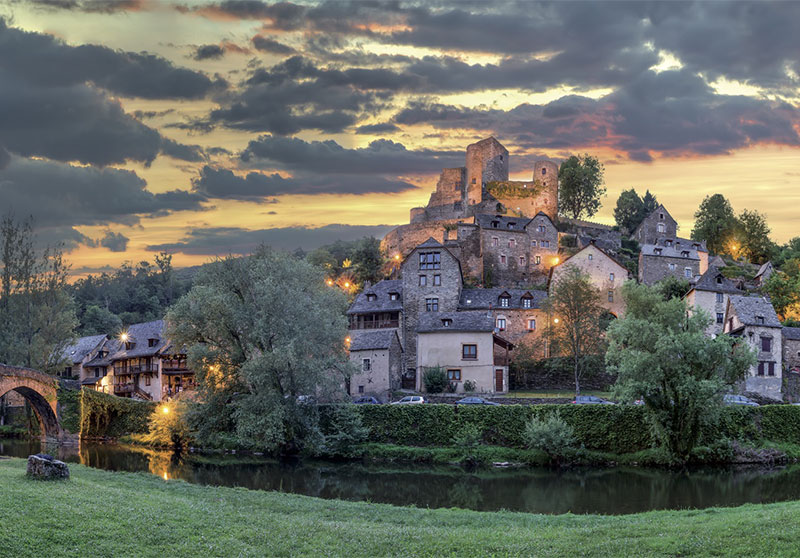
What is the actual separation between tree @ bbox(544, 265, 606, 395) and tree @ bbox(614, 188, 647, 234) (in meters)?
57.3

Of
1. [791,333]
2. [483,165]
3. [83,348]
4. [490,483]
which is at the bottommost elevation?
[490,483]

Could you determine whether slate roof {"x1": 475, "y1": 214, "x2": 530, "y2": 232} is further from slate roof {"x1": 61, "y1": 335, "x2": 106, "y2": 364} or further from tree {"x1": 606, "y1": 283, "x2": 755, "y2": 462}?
tree {"x1": 606, "y1": 283, "x2": 755, "y2": 462}

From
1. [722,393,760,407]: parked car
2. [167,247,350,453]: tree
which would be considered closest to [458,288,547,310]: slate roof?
[722,393,760,407]: parked car

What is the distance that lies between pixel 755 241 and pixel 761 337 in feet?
159

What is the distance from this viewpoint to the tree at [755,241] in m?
103

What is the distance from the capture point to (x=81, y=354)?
81375 mm

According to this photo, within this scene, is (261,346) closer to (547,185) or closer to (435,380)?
(435,380)

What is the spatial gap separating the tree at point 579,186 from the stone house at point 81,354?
7031 cm

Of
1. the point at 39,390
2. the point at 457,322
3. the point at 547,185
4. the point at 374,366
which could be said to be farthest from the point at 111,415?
the point at 547,185

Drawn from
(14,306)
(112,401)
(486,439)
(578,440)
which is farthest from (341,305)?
(14,306)

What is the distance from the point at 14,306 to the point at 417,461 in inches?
1534

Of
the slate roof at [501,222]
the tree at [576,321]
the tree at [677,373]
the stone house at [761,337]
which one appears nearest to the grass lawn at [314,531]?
the tree at [677,373]

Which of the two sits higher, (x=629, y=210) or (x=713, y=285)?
(x=629, y=210)

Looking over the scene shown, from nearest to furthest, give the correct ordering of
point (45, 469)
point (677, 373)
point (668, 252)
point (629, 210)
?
point (45, 469), point (677, 373), point (668, 252), point (629, 210)
